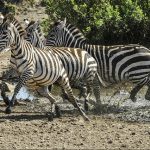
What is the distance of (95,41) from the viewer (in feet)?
67.9

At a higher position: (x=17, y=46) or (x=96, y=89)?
(x=17, y=46)

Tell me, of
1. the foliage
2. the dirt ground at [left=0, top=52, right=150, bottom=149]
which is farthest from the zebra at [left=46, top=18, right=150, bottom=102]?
the foliage

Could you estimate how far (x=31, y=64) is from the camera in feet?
40.6

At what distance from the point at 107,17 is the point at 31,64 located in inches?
318

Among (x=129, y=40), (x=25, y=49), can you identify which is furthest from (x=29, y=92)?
(x=129, y=40)

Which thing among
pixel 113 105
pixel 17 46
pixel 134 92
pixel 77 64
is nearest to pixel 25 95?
pixel 113 105

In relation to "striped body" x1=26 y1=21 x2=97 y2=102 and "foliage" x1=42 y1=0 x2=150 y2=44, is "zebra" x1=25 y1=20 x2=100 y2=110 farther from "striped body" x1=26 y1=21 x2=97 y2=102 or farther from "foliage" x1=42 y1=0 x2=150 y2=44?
"foliage" x1=42 y1=0 x2=150 y2=44

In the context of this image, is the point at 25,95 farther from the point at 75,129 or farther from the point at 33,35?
the point at 75,129

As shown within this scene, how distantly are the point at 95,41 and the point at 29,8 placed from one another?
810 cm

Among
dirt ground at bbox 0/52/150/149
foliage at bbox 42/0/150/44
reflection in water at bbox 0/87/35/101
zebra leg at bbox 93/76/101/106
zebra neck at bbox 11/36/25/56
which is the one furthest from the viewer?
foliage at bbox 42/0/150/44

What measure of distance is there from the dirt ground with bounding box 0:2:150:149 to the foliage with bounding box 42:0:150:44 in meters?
6.34

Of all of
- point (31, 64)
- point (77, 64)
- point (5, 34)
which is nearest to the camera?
point (5, 34)

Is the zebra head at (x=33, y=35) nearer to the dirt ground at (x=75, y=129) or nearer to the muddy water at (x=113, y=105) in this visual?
the muddy water at (x=113, y=105)

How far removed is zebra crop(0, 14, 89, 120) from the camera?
12266mm
